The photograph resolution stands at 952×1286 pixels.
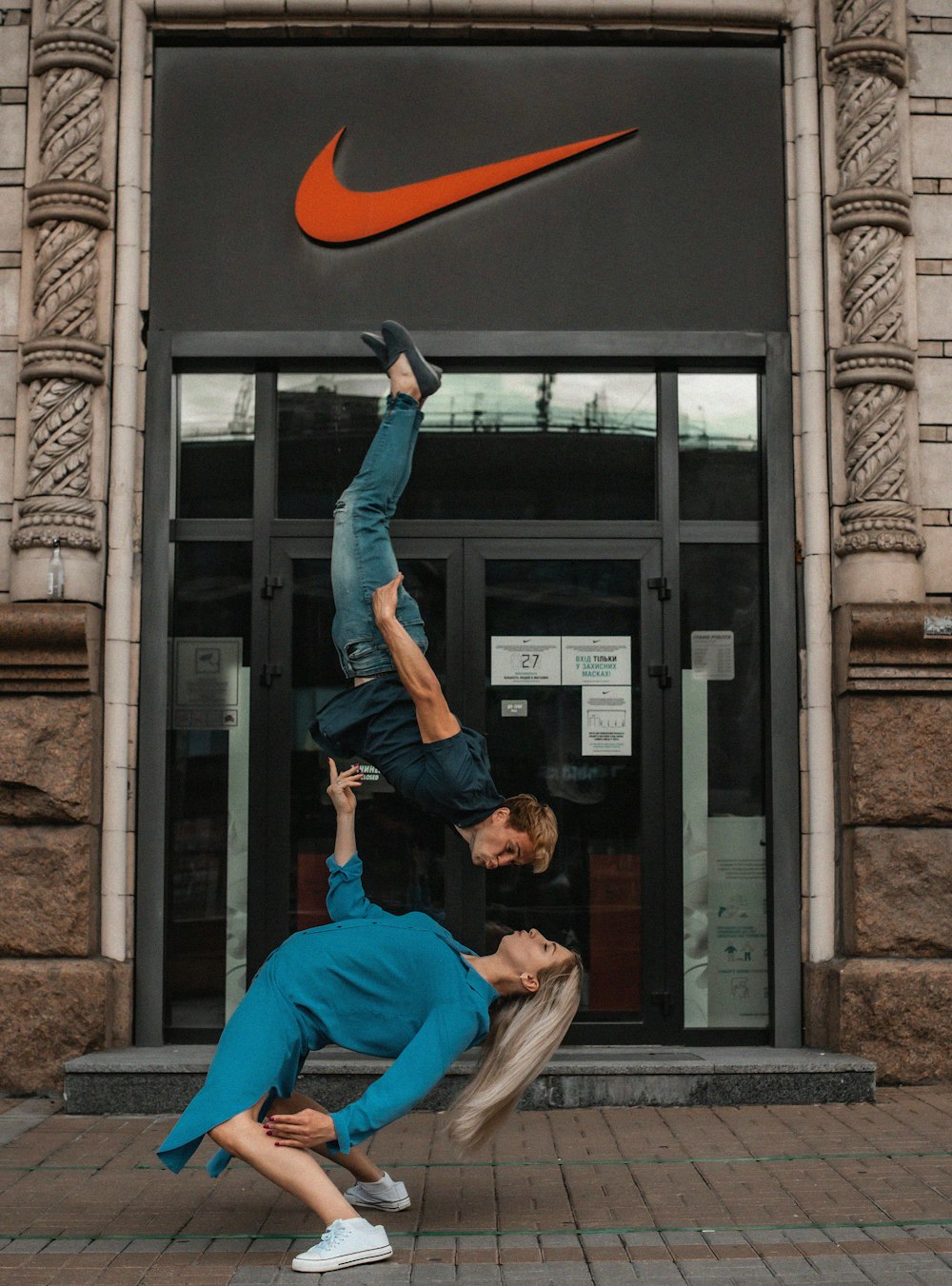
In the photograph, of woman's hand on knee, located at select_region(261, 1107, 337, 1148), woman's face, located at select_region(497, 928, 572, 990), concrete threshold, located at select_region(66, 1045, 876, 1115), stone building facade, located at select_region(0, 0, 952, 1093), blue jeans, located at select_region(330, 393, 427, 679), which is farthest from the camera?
stone building facade, located at select_region(0, 0, 952, 1093)

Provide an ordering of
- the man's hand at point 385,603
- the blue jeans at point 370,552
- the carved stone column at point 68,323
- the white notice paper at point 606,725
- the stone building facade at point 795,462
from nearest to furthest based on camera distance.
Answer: the man's hand at point 385,603 → the blue jeans at point 370,552 → the stone building facade at point 795,462 → the carved stone column at point 68,323 → the white notice paper at point 606,725

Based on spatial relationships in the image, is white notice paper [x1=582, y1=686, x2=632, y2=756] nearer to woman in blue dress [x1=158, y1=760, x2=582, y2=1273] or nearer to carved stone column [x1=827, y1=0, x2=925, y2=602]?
carved stone column [x1=827, y1=0, x2=925, y2=602]

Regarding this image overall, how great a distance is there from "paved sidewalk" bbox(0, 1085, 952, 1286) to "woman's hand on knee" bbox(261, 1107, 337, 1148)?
0.42 metres

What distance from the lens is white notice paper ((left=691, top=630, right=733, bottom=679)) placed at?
27.8 feet

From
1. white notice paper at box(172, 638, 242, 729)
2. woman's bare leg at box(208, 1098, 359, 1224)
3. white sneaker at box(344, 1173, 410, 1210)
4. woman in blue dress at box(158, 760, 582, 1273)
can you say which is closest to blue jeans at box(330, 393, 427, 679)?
woman in blue dress at box(158, 760, 582, 1273)

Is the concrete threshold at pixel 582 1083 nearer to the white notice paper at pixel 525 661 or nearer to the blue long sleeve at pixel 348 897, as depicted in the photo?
the white notice paper at pixel 525 661

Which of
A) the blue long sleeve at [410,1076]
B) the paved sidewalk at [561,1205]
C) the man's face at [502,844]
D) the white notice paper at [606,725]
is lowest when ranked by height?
the paved sidewalk at [561,1205]

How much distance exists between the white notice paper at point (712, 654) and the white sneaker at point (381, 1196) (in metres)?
3.93

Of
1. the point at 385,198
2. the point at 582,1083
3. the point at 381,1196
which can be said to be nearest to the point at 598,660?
the point at 582,1083

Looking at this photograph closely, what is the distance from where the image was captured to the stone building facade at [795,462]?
781 cm

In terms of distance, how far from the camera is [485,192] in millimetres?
8617

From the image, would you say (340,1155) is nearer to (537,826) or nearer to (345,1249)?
(345,1249)

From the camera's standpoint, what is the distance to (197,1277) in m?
4.57

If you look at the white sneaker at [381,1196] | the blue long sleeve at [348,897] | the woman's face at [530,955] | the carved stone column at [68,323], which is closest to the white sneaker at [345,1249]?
the white sneaker at [381,1196]
